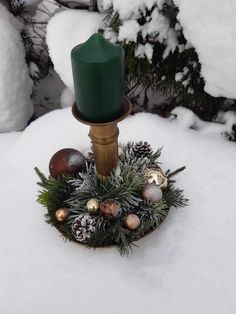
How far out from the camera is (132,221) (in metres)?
0.73

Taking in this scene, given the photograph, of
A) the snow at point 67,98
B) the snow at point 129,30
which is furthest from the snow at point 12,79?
the snow at point 129,30

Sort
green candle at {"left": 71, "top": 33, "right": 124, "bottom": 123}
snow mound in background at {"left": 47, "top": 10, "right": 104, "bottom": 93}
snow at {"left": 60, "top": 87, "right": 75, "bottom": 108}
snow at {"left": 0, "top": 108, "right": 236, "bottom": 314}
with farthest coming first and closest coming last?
snow at {"left": 60, "top": 87, "right": 75, "bottom": 108}, snow mound in background at {"left": 47, "top": 10, "right": 104, "bottom": 93}, snow at {"left": 0, "top": 108, "right": 236, "bottom": 314}, green candle at {"left": 71, "top": 33, "right": 124, "bottom": 123}

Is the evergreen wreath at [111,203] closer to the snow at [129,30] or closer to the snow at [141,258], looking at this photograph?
the snow at [141,258]

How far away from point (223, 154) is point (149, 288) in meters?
0.40

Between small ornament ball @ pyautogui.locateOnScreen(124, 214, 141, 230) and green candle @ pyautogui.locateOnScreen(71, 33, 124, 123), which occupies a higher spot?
green candle @ pyautogui.locateOnScreen(71, 33, 124, 123)

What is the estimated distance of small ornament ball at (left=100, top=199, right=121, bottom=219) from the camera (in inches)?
28.4

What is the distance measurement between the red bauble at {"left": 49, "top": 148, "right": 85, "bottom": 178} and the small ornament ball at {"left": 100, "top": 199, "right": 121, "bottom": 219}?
0.11 meters

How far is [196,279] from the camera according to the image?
733mm

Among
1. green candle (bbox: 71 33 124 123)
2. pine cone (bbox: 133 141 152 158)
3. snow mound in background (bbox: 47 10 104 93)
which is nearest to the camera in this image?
green candle (bbox: 71 33 124 123)

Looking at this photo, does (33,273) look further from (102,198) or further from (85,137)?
(85,137)

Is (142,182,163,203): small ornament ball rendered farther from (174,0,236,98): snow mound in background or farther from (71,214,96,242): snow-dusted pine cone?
(174,0,236,98): snow mound in background

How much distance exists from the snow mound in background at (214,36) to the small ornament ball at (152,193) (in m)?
0.31

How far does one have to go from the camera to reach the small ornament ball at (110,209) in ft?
2.37

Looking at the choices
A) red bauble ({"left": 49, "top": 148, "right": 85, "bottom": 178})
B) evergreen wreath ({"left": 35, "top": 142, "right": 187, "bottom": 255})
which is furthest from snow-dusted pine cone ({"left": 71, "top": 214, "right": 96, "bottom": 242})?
red bauble ({"left": 49, "top": 148, "right": 85, "bottom": 178})
